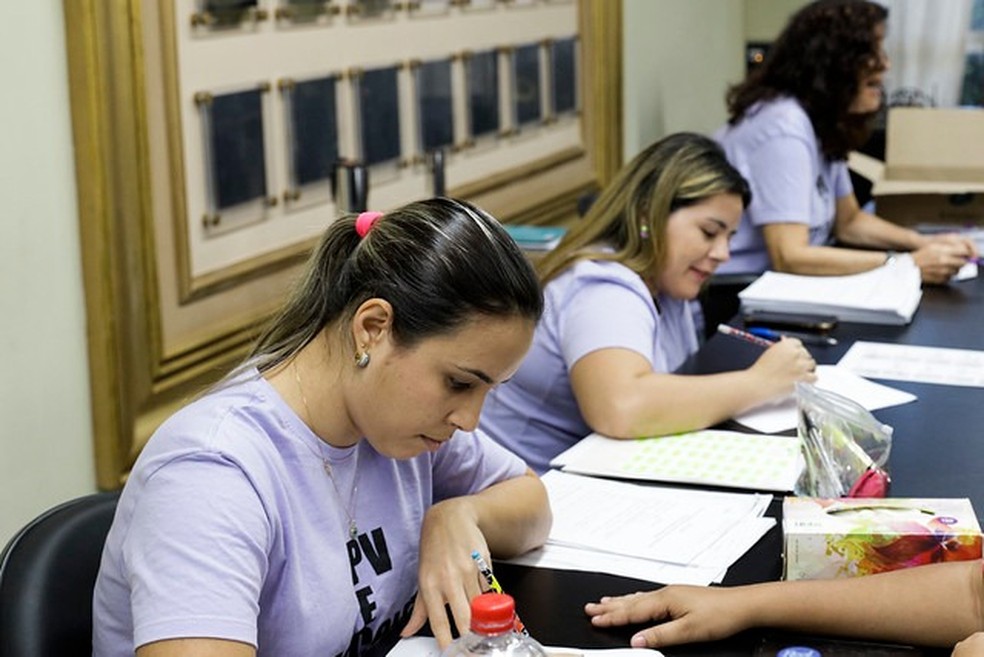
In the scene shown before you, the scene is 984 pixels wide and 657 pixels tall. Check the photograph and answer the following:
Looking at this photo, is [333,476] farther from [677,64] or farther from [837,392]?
[677,64]

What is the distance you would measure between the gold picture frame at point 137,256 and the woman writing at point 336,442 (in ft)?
3.11

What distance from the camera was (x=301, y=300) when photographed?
1.40 meters

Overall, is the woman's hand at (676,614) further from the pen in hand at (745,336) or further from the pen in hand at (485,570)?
the pen in hand at (745,336)

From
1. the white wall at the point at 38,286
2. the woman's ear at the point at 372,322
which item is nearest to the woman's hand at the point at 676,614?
the woman's ear at the point at 372,322

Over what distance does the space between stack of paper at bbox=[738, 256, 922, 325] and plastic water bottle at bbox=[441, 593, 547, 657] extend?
5.20ft

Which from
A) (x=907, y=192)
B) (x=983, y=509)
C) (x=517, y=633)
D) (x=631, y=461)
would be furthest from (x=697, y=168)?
(x=907, y=192)

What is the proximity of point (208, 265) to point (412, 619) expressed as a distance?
1.36m

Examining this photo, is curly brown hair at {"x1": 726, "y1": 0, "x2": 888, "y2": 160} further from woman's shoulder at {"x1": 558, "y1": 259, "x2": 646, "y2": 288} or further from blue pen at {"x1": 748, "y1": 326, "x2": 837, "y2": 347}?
woman's shoulder at {"x1": 558, "y1": 259, "x2": 646, "y2": 288}

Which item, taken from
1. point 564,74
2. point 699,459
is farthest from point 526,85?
point 699,459

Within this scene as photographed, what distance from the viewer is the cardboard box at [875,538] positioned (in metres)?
1.37

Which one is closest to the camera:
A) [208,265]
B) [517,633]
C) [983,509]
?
[517,633]

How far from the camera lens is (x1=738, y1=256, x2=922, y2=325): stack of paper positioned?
262 cm

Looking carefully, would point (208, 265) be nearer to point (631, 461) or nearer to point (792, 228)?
point (631, 461)

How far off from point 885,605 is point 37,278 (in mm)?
1476
